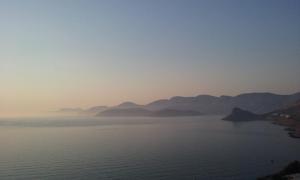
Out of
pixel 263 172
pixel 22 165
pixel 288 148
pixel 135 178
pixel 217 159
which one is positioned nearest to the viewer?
pixel 135 178

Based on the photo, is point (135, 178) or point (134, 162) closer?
point (135, 178)

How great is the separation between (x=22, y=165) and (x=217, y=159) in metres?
28.9

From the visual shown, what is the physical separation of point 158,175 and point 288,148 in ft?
115

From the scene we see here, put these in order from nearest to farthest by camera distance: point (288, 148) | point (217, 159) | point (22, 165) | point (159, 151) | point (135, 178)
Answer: point (135, 178)
point (22, 165)
point (217, 159)
point (159, 151)
point (288, 148)

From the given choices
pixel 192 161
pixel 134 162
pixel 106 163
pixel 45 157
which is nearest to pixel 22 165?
pixel 45 157

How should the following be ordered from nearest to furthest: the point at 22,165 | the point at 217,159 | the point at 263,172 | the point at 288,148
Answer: the point at 263,172, the point at 22,165, the point at 217,159, the point at 288,148

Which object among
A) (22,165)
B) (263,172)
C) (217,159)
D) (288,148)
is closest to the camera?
(263,172)

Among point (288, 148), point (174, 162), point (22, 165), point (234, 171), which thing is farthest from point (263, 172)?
point (22, 165)

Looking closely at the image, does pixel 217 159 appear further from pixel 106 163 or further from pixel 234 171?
pixel 106 163

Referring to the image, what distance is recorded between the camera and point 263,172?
38750mm

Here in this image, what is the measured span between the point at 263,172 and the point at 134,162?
1771 centimetres

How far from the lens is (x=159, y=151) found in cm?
5534

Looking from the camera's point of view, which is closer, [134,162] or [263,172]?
[263,172]

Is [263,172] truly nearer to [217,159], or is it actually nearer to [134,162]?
[217,159]
